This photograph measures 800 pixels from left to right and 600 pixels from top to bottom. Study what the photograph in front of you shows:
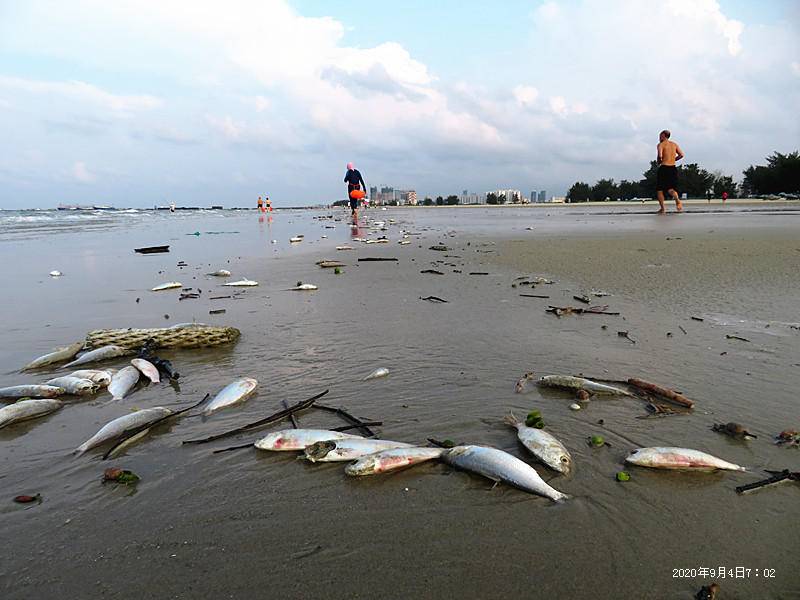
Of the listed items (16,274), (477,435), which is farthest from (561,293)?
(16,274)

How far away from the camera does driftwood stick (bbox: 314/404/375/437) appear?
2.83 m

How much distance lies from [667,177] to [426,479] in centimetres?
2005

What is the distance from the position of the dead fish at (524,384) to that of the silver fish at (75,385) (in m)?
3.36

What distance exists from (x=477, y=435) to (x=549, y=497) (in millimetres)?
673

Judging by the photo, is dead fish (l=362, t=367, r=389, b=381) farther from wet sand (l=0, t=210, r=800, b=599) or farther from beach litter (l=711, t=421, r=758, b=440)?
Answer: beach litter (l=711, t=421, r=758, b=440)

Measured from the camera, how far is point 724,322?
480 centimetres

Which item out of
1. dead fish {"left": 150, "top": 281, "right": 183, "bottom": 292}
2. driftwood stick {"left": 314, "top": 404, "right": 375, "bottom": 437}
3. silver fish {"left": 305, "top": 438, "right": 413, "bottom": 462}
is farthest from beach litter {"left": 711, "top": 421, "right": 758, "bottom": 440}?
dead fish {"left": 150, "top": 281, "right": 183, "bottom": 292}

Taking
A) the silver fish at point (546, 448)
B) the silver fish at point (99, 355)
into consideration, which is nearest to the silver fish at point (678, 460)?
the silver fish at point (546, 448)

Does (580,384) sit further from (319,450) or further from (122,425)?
(122,425)

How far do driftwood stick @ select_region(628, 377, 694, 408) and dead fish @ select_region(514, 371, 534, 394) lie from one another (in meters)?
0.72

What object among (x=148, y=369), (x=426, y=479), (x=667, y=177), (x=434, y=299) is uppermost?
(x=667, y=177)

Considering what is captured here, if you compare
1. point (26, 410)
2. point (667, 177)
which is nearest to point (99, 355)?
point (26, 410)

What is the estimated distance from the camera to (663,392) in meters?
3.12

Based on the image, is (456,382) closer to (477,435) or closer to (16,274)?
(477,435)
